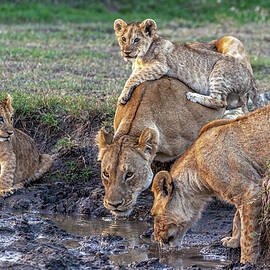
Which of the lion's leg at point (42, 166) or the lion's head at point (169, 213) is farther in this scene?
the lion's leg at point (42, 166)

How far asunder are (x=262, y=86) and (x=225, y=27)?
7547mm

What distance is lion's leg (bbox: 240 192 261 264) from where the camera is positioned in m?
5.46

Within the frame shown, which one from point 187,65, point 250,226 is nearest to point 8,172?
point 187,65

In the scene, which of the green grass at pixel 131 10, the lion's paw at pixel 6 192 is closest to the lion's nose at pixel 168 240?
the lion's paw at pixel 6 192

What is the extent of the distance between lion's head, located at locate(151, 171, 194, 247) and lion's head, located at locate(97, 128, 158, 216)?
0.43 meters

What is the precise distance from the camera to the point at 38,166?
8.09 metres

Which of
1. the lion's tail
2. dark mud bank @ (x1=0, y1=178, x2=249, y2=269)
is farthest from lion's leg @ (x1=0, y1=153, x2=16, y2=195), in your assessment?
the lion's tail

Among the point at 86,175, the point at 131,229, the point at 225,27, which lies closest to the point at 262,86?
the point at 86,175

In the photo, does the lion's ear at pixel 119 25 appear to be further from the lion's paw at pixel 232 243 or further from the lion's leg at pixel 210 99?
the lion's paw at pixel 232 243

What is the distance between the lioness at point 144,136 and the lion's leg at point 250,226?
4.01ft

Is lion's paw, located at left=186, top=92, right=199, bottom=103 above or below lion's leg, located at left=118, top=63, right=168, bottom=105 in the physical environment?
below

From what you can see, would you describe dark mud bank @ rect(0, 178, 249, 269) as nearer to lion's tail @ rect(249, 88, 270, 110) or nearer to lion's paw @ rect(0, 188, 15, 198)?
lion's paw @ rect(0, 188, 15, 198)

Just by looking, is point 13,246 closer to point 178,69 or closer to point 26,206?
point 26,206

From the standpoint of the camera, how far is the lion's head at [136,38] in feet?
25.8
